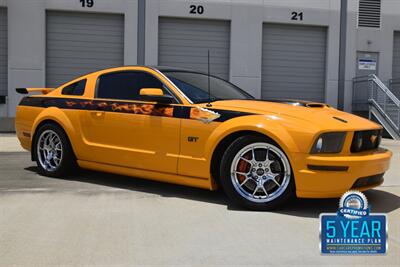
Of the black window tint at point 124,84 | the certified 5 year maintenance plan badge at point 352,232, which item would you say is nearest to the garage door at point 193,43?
the black window tint at point 124,84

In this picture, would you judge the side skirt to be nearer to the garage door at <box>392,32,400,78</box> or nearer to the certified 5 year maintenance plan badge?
the certified 5 year maintenance plan badge

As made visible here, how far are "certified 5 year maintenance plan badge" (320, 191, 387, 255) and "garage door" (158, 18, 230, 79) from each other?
44.1 ft

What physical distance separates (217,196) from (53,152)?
7.92 feet

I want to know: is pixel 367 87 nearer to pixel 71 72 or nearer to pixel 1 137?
pixel 71 72

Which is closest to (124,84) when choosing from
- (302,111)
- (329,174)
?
(302,111)

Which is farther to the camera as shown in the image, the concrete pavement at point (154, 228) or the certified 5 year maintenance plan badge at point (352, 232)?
the concrete pavement at point (154, 228)

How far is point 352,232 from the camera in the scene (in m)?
3.26

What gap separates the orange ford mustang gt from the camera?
4535 millimetres

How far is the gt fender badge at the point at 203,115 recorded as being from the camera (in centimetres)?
502

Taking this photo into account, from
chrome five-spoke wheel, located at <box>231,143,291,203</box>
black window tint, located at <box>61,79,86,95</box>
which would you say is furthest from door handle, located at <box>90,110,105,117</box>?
chrome five-spoke wheel, located at <box>231,143,291,203</box>

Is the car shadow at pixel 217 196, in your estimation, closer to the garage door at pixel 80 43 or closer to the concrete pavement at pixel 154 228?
the concrete pavement at pixel 154 228

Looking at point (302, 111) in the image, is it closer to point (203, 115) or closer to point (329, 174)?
point (329, 174)

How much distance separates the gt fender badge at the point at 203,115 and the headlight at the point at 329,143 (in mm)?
1069

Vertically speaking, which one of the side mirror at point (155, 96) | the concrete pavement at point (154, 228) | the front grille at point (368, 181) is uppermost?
the side mirror at point (155, 96)
